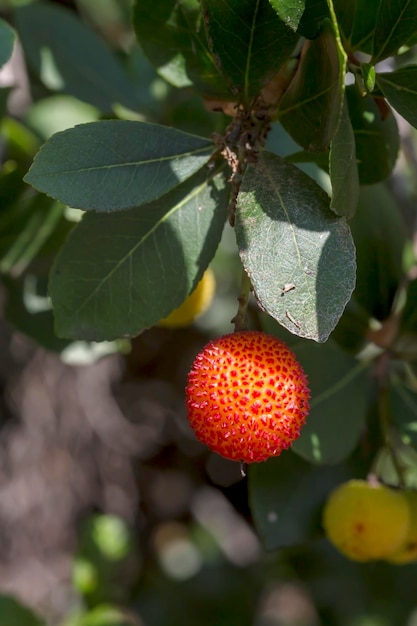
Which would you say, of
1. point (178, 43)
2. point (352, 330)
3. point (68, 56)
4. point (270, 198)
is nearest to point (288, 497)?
point (352, 330)

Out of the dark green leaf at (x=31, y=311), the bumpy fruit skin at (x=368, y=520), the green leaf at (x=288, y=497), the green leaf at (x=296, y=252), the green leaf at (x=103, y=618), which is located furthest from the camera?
the green leaf at (x=103, y=618)

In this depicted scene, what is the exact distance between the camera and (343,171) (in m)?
0.87

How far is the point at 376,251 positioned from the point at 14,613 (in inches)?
43.4

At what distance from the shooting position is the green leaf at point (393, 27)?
0.94 metres

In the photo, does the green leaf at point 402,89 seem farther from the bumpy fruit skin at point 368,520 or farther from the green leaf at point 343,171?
the bumpy fruit skin at point 368,520

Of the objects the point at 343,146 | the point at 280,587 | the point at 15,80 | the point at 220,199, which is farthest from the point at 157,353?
the point at 343,146

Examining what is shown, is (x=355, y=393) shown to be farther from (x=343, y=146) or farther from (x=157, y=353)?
(x=157, y=353)

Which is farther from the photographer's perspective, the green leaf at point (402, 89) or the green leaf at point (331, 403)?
the green leaf at point (331, 403)

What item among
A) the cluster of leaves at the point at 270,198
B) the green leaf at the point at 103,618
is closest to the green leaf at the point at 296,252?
the cluster of leaves at the point at 270,198

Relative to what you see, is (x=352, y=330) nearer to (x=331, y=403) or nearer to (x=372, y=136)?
(x=331, y=403)

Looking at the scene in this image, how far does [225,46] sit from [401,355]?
69 cm

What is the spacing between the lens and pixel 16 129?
65.6 inches

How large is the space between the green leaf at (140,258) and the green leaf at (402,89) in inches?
9.8

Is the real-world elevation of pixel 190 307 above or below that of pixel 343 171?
below
